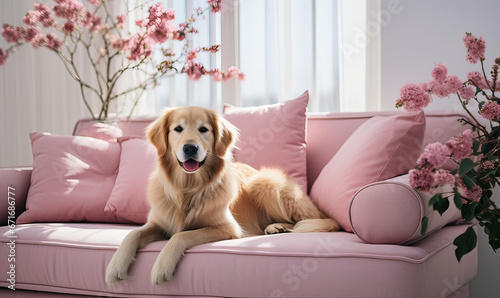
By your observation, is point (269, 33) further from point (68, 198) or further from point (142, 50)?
point (68, 198)

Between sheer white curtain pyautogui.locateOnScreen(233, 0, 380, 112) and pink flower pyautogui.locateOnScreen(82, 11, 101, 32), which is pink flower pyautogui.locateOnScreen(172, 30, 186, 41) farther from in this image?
sheer white curtain pyautogui.locateOnScreen(233, 0, 380, 112)

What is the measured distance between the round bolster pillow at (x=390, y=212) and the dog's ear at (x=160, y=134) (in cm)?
82

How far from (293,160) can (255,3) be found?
1368 millimetres

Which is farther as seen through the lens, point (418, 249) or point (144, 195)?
point (144, 195)

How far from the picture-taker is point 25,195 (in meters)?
2.37

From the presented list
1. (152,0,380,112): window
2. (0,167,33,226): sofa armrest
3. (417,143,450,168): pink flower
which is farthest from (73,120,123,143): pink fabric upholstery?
(417,143,450,168): pink flower

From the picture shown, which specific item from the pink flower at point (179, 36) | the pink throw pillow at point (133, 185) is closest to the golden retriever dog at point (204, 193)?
the pink throw pillow at point (133, 185)

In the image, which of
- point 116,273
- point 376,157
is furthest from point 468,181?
point 116,273

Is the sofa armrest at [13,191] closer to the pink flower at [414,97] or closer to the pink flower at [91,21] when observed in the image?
the pink flower at [91,21]

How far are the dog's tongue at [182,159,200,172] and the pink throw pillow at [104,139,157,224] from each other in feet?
1.63

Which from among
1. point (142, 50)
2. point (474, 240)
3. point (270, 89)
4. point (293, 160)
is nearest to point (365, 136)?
point (293, 160)

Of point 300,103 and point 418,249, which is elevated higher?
point 300,103

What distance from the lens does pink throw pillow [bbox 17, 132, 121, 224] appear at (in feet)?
7.42

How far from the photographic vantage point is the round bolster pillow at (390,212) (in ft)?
4.81
